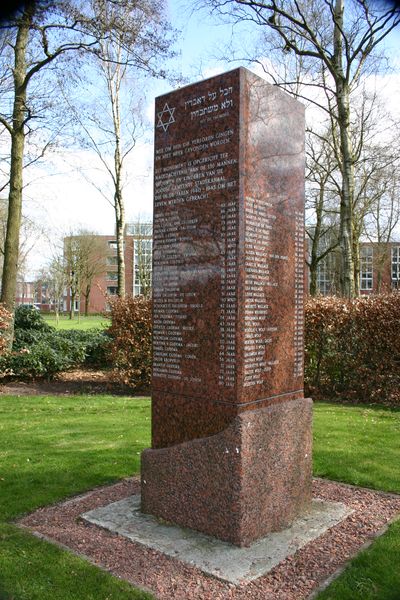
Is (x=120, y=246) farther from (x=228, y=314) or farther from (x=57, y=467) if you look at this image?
(x=228, y=314)

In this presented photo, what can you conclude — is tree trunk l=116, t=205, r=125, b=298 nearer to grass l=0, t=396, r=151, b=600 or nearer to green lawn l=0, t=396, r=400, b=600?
grass l=0, t=396, r=151, b=600

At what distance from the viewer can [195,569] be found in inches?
141

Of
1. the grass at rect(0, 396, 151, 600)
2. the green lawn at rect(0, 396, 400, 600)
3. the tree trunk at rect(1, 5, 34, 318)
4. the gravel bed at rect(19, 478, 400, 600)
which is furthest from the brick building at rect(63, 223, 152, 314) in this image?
the gravel bed at rect(19, 478, 400, 600)

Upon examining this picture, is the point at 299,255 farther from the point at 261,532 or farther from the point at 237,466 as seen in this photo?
the point at 261,532

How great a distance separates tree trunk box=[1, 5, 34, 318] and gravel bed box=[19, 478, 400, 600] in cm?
1011

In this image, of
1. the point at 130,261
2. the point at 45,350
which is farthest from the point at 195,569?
the point at 130,261

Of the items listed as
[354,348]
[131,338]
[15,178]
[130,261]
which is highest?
[130,261]

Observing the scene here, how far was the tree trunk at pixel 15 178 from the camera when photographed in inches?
551

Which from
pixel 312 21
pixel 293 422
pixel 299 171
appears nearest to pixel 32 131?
pixel 312 21

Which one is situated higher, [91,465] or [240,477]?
[240,477]

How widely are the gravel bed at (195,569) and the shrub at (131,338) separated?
6905 millimetres

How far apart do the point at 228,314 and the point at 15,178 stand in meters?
11.9

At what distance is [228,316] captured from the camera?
13.1 feet

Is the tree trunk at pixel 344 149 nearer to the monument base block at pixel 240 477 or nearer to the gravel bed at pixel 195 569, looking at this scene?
the gravel bed at pixel 195 569
